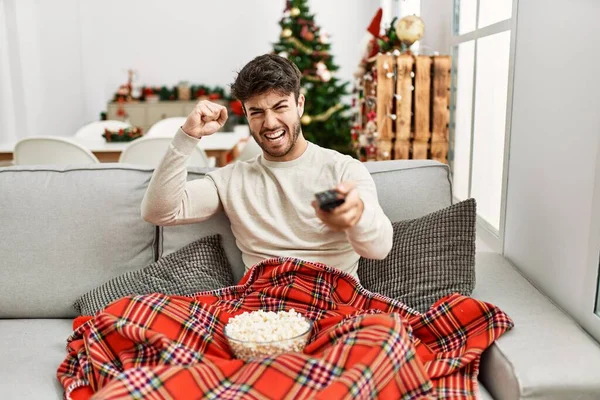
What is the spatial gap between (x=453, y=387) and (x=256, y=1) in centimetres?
611

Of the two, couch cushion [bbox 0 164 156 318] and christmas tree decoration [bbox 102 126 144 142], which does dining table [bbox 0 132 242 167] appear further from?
couch cushion [bbox 0 164 156 318]

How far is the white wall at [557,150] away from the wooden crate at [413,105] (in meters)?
0.85

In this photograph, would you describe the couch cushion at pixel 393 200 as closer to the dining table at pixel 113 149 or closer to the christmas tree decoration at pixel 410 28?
the christmas tree decoration at pixel 410 28

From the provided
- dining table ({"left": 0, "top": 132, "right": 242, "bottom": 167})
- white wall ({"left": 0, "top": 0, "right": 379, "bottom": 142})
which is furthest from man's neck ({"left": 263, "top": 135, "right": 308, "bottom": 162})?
white wall ({"left": 0, "top": 0, "right": 379, "bottom": 142})

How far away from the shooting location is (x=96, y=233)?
1.63 m

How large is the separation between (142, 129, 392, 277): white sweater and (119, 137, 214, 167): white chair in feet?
3.98

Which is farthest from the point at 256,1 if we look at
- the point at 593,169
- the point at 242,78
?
the point at 593,169

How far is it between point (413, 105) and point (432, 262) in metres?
1.29

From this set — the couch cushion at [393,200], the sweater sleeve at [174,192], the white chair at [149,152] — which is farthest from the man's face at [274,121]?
the white chair at [149,152]

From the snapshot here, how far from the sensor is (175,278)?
5.00ft

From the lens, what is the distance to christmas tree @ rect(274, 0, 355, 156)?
5.04m

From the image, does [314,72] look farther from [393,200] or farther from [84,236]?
[84,236]

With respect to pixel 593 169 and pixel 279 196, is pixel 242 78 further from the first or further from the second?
pixel 593 169

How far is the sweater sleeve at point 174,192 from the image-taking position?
1.42 metres
